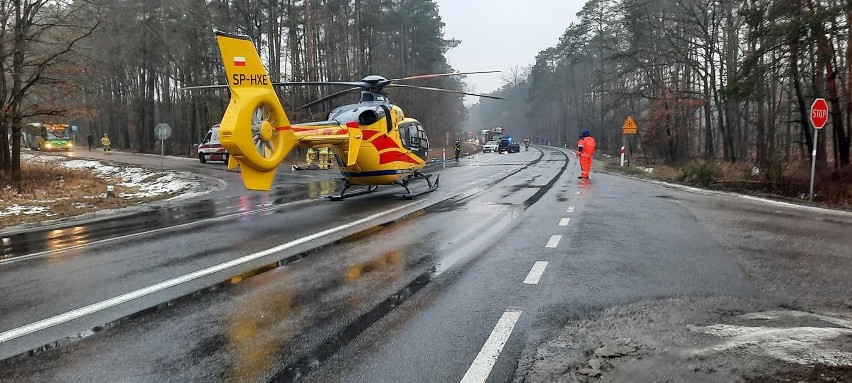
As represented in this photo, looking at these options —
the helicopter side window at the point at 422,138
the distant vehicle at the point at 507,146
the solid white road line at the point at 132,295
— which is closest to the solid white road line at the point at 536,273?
the solid white road line at the point at 132,295

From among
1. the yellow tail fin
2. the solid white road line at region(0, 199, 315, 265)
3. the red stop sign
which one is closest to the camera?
the solid white road line at region(0, 199, 315, 265)

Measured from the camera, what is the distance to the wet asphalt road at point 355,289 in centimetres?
416

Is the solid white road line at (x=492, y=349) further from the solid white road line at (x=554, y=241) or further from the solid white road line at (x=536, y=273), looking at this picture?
the solid white road line at (x=554, y=241)

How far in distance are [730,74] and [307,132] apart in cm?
2402

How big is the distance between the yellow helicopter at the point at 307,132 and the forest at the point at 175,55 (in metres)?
13.1

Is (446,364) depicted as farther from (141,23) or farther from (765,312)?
(141,23)

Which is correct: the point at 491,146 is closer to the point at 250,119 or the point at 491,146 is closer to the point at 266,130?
the point at 266,130

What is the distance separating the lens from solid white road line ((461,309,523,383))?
3.81 m

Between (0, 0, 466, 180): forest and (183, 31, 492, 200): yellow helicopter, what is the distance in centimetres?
1305

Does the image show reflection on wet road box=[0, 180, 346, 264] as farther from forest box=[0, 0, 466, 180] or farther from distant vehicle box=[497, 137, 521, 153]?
distant vehicle box=[497, 137, 521, 153]

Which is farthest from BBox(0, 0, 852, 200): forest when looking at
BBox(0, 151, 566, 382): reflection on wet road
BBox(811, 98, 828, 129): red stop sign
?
A: BBox(0, 151, 566, 382): reflection on wet road

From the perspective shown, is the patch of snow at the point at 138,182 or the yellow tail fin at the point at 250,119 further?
the patch of snow at the point at 138,182

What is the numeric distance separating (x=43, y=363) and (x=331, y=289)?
2706 millimetres

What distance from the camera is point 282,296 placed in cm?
589
